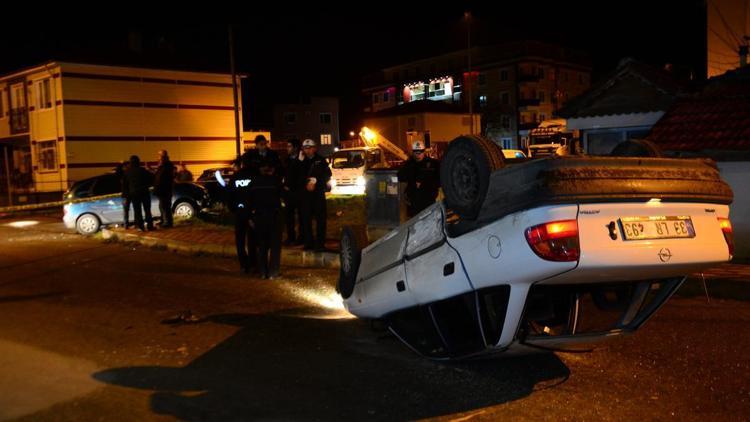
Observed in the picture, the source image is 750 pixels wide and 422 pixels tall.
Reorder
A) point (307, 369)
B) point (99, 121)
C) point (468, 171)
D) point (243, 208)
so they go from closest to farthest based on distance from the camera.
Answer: point (468, 171) → point (307, 369) → point (243, 208) → point (99, 121)

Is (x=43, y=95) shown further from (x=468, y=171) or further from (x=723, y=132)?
(x=468, y=171)

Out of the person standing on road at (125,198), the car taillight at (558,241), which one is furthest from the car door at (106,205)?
the car taillight at (558,241)

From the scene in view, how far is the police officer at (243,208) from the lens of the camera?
30.8 feet

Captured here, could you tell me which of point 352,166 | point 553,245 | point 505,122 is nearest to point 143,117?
point 352,166

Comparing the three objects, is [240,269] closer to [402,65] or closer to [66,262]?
[66,262]

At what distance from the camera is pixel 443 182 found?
4.55 m

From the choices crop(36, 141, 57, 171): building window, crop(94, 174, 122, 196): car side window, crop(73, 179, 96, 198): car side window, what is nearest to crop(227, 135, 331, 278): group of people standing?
crop(94, 174, 122, 196): car side window

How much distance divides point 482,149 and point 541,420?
1793 mm

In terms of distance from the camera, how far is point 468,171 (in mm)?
4340

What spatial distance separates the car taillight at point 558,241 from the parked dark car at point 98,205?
1431cm

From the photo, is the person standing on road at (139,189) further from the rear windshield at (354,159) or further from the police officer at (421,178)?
the rear windshield at (354,159)

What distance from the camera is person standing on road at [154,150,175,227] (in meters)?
14.9

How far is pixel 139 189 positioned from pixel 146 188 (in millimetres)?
175

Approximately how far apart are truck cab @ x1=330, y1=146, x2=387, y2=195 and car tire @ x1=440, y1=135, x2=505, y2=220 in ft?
65.4
